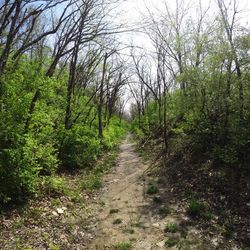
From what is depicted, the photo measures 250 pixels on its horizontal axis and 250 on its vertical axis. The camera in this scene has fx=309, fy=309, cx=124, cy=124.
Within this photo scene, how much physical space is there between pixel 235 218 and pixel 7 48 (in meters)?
6.92

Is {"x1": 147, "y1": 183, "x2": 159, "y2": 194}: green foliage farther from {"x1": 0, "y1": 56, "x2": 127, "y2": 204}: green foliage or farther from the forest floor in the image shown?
{"x1": 0, "y1": 56, "x2": 127, "y2": 204}: green foliage

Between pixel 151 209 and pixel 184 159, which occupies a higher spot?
pixel 184 159

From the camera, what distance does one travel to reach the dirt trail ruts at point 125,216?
6.77 m

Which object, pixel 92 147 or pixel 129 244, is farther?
pixel 92 147

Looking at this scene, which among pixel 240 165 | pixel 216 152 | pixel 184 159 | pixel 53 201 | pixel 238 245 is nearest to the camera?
pixel 238 245

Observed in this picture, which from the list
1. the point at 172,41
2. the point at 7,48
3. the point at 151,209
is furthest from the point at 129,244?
the point at 172,41

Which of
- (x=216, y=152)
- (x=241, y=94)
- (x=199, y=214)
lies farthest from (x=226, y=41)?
(x=199, y=214)

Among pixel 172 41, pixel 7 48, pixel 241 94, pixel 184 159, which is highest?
pixel 172 41

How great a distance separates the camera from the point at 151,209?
862 centimetres

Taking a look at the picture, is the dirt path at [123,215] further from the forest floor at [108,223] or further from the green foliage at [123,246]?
the green foliage at [123,246]

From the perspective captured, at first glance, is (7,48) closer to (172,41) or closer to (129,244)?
(129,244)

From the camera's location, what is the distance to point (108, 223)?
7.76m

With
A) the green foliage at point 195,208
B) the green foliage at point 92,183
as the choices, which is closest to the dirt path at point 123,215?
the green foliage at point 92,183

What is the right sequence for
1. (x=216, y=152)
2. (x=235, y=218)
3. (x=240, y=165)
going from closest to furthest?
1. (x=235, y=218)
2. (x=240, y=165)
3. (x=216, y=152)
